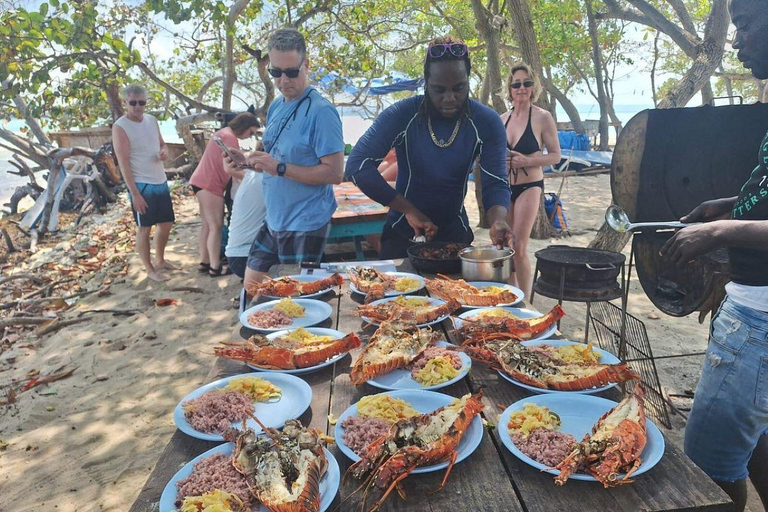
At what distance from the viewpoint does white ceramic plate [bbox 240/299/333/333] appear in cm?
263

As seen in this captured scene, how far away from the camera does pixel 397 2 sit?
53.5 ft

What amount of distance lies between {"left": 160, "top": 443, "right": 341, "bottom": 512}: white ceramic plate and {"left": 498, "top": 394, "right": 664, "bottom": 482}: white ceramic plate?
21.1 inches

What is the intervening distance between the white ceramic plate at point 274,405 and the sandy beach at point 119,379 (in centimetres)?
Result: 179

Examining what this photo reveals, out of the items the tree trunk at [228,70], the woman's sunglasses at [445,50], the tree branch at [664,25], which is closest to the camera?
the woman's sunglasses at [445,50]

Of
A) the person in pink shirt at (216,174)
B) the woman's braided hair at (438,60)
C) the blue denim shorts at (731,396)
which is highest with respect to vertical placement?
the woman's braided hair at (438,60)

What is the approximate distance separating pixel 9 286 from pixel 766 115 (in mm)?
9775

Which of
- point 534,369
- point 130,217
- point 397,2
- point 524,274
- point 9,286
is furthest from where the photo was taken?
point 397,2

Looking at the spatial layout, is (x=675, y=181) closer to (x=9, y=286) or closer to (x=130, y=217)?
(x=9, y=286)

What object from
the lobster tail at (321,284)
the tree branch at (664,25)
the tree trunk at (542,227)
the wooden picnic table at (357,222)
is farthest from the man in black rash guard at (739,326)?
the tree trunk at (542,227)

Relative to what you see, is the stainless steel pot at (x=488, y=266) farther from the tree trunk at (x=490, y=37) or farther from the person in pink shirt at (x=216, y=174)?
the tree trunk at (x=490, y=37)

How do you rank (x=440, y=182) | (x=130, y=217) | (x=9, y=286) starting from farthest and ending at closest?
1. (x=130, y=217)
2. (x=9, y=286)
3. (x=440, y=182)

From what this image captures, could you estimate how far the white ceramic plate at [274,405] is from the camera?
1742mm

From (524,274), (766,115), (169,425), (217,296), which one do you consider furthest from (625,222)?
(217,296)

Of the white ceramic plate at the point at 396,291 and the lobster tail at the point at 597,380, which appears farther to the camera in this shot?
the white ceramic plate at the point at 396,291
